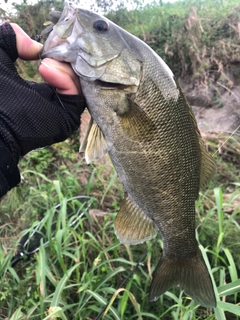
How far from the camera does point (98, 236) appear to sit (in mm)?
2799

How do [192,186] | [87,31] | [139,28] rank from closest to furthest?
1. [87,31]
2. [192,186]
3. [139,28]

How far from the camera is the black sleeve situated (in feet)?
4.52

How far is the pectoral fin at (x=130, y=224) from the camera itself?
1638mm

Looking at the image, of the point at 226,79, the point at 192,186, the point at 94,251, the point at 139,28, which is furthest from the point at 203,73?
the point at 192,186

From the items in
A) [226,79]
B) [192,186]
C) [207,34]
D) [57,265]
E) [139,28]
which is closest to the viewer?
[192,186]

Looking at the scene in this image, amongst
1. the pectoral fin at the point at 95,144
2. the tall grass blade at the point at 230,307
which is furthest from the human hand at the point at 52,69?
the tall grass blade at the point at 230,307

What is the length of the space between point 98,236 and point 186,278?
1.20 meters

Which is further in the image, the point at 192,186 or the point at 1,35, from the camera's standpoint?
the point at 192,186

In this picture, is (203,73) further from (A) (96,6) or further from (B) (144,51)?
Result: (B) (144,51)

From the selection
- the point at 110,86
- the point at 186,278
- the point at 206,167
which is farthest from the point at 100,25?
the point at 186,278

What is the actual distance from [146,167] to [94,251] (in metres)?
1.42

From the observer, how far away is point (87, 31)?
4.77 feet

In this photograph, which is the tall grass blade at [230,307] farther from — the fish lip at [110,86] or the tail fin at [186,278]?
the fish lip at [110,86]

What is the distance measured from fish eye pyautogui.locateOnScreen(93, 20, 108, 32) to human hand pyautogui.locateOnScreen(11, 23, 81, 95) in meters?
0.22
